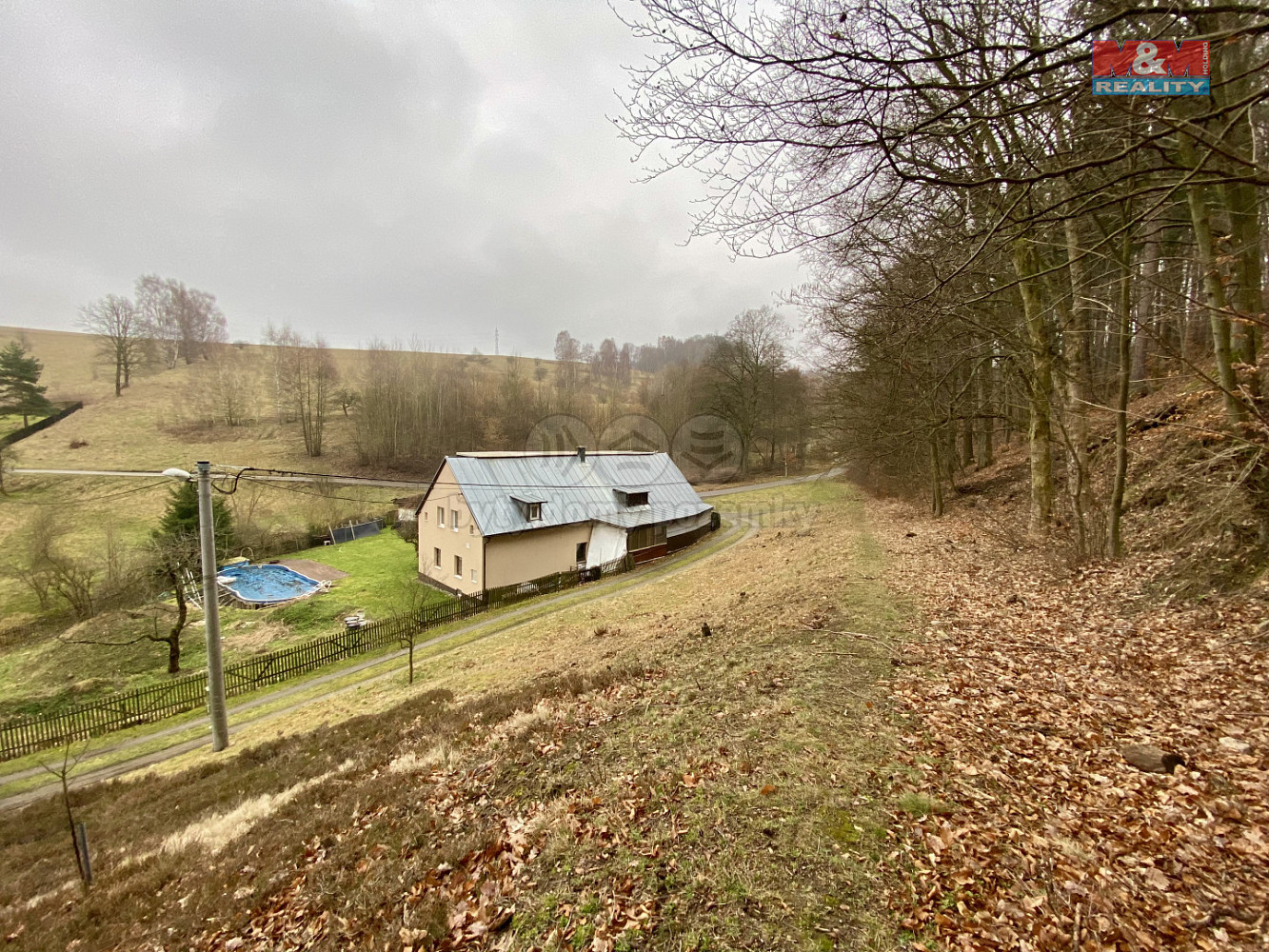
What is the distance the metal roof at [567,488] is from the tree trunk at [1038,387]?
1708cm

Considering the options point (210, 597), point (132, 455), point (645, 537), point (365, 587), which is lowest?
point (365, 587)

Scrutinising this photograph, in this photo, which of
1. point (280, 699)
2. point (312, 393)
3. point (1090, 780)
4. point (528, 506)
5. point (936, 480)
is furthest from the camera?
point (312, 393)

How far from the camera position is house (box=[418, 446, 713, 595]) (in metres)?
21.7

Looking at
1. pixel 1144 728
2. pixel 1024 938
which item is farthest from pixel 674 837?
pixel 1144 728

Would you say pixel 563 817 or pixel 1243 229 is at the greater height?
pixel 1243 229

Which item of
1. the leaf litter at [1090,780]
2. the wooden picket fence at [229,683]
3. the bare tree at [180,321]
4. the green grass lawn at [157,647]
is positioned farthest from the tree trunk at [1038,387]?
the bare tree at [180,321]

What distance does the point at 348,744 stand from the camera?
8.12 metres

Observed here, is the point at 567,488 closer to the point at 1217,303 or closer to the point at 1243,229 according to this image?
the point at 1217,303

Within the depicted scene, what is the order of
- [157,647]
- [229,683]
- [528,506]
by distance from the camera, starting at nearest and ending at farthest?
[229,683]
[157,647]
[528,506]

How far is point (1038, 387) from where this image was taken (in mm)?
9773

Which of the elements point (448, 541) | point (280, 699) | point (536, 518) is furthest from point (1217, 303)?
point (448, 541)

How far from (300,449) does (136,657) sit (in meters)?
34.7

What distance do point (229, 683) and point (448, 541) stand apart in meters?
9.94

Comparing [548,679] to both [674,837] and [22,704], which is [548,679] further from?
[22,704]
